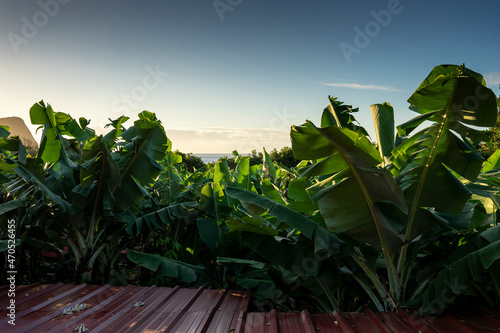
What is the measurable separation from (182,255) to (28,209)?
289 cm

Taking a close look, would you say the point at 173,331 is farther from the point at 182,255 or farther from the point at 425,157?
the point at 182,255

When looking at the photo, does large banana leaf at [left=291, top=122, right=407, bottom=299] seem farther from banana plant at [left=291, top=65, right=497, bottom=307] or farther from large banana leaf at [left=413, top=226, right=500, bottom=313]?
large banana leaf at [left=413, top=226, right=500, bottom=313]

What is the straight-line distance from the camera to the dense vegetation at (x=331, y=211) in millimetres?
2822

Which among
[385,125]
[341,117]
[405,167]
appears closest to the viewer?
[405,167]

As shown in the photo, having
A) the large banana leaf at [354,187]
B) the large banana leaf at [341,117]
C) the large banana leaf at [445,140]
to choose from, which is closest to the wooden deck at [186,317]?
the large banana leaf at [354,187]

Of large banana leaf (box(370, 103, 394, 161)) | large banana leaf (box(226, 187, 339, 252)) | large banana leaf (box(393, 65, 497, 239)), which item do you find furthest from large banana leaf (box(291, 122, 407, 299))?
large banana leaf (box(370, 103, 394, 161))

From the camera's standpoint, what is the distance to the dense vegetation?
9.26ft

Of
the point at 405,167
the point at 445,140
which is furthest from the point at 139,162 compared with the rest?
the point at 445,140

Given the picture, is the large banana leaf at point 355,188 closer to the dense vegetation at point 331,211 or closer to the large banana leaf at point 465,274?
the dense vegetation at point 331,211

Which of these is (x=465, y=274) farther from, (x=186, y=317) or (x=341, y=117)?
(x=186, y=317)

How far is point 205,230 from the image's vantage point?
531 centimetres

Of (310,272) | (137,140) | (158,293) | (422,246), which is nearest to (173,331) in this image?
(158,293)

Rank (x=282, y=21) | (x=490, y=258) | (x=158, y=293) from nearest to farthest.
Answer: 1. (x=490, y=258)
2. (x=158, y=293)
3. (x=282, y=21)

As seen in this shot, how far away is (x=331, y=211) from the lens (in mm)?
3045
